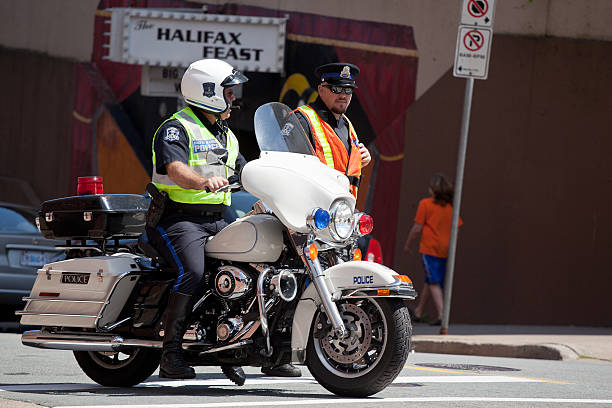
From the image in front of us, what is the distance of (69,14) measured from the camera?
17344 millimetres

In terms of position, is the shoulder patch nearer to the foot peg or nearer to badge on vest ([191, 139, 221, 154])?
badge on vest ([191, 139, 221, 154])

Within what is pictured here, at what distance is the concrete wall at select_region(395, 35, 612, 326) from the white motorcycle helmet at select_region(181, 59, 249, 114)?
8.59m

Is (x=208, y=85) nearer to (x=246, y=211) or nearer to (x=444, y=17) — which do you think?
(x=246, y=211)

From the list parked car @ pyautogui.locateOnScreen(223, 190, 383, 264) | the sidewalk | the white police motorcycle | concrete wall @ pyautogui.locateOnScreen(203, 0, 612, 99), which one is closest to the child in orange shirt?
the sidewalk

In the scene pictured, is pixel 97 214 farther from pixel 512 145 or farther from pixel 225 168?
pixel 512 145

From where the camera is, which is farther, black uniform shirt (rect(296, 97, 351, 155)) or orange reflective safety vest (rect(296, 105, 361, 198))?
black uniform shirt (rect(296, 97, 351, 155))

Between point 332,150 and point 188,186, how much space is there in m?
1.34

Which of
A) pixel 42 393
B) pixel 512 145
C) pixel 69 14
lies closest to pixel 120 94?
pixel 69 14

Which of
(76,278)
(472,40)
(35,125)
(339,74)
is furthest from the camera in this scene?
(35,125)

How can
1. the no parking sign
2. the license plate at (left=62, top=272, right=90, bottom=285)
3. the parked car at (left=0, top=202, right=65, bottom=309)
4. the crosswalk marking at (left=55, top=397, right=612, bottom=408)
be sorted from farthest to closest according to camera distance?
the no parking sign < the parked car at (left=0, top=202, right=65, bottom=309) < the license plate at (left=62, top=272, right=90, bottom=285) < the crosswalk marking at (left=55, top=397, right=612, bottom=408)

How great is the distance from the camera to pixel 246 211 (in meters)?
10.9

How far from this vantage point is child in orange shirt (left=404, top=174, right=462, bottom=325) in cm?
1476

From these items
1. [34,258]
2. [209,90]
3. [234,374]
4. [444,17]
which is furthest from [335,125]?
[444,17]

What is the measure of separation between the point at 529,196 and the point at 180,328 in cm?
921
